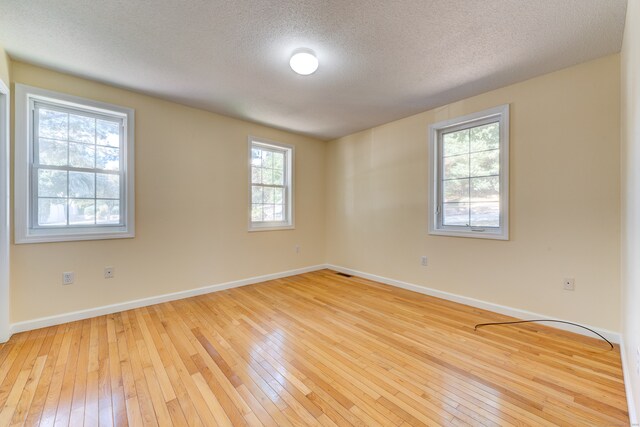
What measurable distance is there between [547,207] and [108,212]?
443cm

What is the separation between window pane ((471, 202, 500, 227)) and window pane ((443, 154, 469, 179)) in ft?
1.30

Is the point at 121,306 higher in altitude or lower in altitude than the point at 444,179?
lower

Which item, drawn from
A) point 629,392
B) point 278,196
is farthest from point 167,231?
point 629,392

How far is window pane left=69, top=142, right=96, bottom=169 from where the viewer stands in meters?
2.61

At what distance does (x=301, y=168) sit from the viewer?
4566 millimetres

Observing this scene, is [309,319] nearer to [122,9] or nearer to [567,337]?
[567,337]

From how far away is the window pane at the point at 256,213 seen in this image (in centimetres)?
399

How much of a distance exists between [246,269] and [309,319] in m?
1.58

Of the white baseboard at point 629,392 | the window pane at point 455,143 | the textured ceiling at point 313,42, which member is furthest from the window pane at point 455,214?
the white baseboard at point 629,392

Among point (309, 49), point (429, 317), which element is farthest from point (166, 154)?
point (429, 317)

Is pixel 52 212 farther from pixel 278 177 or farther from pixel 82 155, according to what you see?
pixel 278 177

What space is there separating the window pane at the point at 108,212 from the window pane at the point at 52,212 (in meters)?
0.26

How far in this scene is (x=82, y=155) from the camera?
2.66 m

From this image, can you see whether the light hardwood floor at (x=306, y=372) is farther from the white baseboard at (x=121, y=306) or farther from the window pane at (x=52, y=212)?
the window pane at (x=52, y=212)
